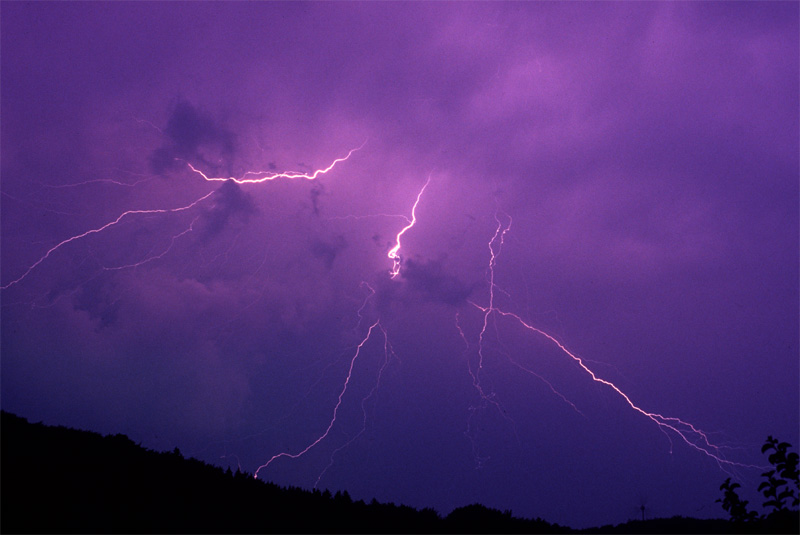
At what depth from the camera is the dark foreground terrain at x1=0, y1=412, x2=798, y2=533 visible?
4.75m

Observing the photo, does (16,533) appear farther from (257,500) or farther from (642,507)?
(642,507)

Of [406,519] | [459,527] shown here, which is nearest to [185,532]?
[406,519]

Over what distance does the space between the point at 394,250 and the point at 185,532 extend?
598 inches

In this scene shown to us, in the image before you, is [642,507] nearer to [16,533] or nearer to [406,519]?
[406,519]

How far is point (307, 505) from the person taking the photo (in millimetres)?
7141

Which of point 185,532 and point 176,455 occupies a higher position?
point 176,455

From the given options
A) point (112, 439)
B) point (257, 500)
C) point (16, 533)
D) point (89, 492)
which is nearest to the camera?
point (16, 533)

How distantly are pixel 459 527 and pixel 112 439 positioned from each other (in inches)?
200

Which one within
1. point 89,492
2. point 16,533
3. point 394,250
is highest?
point 394,250

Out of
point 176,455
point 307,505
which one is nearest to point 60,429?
point 176,455

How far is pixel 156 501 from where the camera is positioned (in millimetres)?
5691

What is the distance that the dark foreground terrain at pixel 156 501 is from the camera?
4746 millimetres

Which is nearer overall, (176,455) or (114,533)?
(114,533)

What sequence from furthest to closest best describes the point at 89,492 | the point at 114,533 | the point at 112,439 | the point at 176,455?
the point at 176,455 → the point at 112,439 → the point at 89,492 → the point at 114,533
